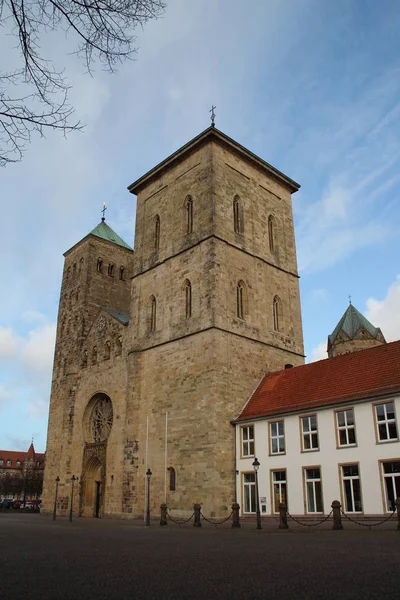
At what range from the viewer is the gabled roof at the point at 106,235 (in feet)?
145

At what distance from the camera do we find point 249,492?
960 inches

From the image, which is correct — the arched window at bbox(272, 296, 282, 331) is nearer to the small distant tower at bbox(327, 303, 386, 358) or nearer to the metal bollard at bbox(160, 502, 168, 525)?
the metal bollard at bbox(160, 502, 168, 525)

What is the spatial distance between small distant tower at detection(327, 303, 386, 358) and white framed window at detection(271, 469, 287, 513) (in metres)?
Answer: 32.9

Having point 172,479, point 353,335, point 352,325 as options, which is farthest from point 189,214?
point 352,325

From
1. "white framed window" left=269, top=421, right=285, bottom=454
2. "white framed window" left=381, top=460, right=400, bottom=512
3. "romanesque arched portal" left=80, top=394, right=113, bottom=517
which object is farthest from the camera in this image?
"romanesque arched portal" left=80, top=394, right=113, bottom=517

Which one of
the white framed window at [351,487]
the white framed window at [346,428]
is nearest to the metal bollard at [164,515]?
the white framed window at [351,487]

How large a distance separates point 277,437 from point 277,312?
Result: 9564mm

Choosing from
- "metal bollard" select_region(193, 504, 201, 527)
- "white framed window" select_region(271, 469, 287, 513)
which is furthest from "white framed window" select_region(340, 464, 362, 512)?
"metal bollard" select_region(193, 504, 201, 527)

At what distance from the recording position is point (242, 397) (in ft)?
87.7

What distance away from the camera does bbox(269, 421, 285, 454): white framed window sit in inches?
936

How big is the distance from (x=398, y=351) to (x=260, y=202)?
14.5 meters

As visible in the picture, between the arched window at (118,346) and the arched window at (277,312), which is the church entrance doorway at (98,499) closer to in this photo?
the arched window at (118,346)

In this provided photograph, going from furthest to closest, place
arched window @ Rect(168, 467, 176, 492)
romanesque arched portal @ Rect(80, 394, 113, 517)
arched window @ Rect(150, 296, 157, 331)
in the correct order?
1. romanesque arched portal @ Rect(80, 394, 113, 517)
2. arched window @ Rect(150, 296, 157, 331)
3. arched window @ Rect(168, 467, 176, 492)

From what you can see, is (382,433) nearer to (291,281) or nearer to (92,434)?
(291,281)
